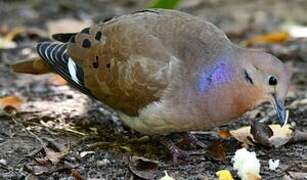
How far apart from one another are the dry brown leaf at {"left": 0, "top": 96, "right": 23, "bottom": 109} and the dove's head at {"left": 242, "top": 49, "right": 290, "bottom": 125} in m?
1.56

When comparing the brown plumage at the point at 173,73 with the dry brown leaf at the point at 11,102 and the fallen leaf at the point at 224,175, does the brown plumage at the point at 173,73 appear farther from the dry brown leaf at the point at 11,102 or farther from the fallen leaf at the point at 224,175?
the dry brown leaf at the point at 11,102

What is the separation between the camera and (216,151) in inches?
156

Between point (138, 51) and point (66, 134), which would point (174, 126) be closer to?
point (138, 51)

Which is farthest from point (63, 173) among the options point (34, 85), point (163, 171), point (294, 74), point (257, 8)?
point (257, 8)

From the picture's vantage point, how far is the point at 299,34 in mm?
6539

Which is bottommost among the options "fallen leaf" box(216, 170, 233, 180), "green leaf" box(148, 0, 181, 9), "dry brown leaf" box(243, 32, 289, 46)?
"fallen leaf" box(216, 170, 233, 180)

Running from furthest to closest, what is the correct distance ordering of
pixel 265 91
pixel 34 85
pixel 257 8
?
pixel 257 8 < pixel 34 85 < pixel 265 91

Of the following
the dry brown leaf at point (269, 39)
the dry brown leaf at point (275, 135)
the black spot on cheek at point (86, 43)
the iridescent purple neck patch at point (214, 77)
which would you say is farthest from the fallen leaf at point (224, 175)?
the dry brown leaf at point (269, 39)

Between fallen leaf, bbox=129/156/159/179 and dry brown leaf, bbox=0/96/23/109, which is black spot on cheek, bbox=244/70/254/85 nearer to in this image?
fallen leaf, bbox=129/156/159/179

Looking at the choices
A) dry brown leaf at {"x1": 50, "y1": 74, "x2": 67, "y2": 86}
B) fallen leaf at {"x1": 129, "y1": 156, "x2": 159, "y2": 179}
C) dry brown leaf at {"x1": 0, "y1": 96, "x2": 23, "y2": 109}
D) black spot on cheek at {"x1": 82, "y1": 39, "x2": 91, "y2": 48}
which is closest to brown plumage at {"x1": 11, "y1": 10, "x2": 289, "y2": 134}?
black spot on cheek at {"x1": 82, "y1": 39, "x2": 91, "y2": 48}

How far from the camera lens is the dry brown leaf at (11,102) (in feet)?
15.1

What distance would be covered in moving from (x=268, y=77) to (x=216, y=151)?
522mm

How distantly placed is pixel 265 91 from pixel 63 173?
40.5 inches

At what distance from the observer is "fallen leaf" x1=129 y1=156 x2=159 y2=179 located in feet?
12.1
